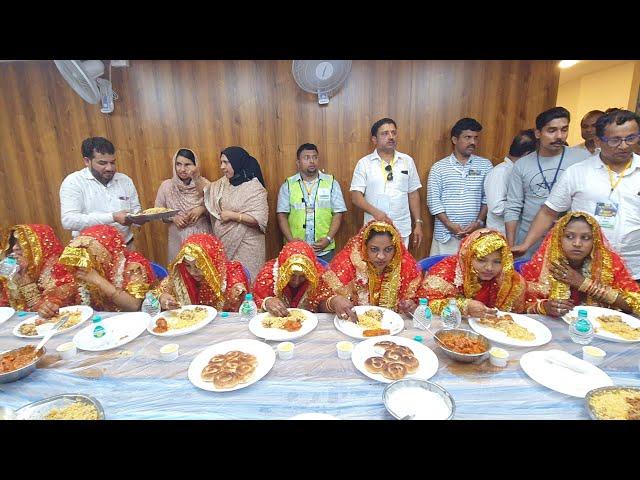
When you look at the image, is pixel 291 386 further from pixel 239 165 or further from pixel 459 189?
pixel 459 189

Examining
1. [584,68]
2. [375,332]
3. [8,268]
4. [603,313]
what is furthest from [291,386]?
[584,68]

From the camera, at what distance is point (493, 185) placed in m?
3.65

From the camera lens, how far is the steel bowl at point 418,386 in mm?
1289

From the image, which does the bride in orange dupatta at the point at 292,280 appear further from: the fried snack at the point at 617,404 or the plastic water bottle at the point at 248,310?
the fried snack at the point at 617,404

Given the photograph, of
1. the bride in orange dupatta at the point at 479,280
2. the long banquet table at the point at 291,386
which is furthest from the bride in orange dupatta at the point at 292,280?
the bride in orange dupatta at the point at 479,280

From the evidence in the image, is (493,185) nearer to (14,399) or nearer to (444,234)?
(444,234)

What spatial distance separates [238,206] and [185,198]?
2.21ft

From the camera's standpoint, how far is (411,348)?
5.58ft

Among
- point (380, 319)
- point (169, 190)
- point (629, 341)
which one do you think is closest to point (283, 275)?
point (380, 319)

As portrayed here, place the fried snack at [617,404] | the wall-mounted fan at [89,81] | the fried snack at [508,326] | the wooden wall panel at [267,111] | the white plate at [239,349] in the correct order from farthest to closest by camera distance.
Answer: the wooden wall panel at [267,111]
the wall-mounted fan at [89,81]
the fried snack at [508,326]
the white plate at [239,349]
the fried snack at [617,404]

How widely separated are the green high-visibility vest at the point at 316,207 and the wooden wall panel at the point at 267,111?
1.70 ft

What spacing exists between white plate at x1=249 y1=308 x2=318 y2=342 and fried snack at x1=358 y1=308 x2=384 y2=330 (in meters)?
0.28

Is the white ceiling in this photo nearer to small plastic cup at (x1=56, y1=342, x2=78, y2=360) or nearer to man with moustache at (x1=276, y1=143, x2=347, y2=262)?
man with moustache at (x1=276, y1=143, x2=347, y2=262)

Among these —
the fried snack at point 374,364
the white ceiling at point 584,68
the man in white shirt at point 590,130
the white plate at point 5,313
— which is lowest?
the fried snack at point 374,364
